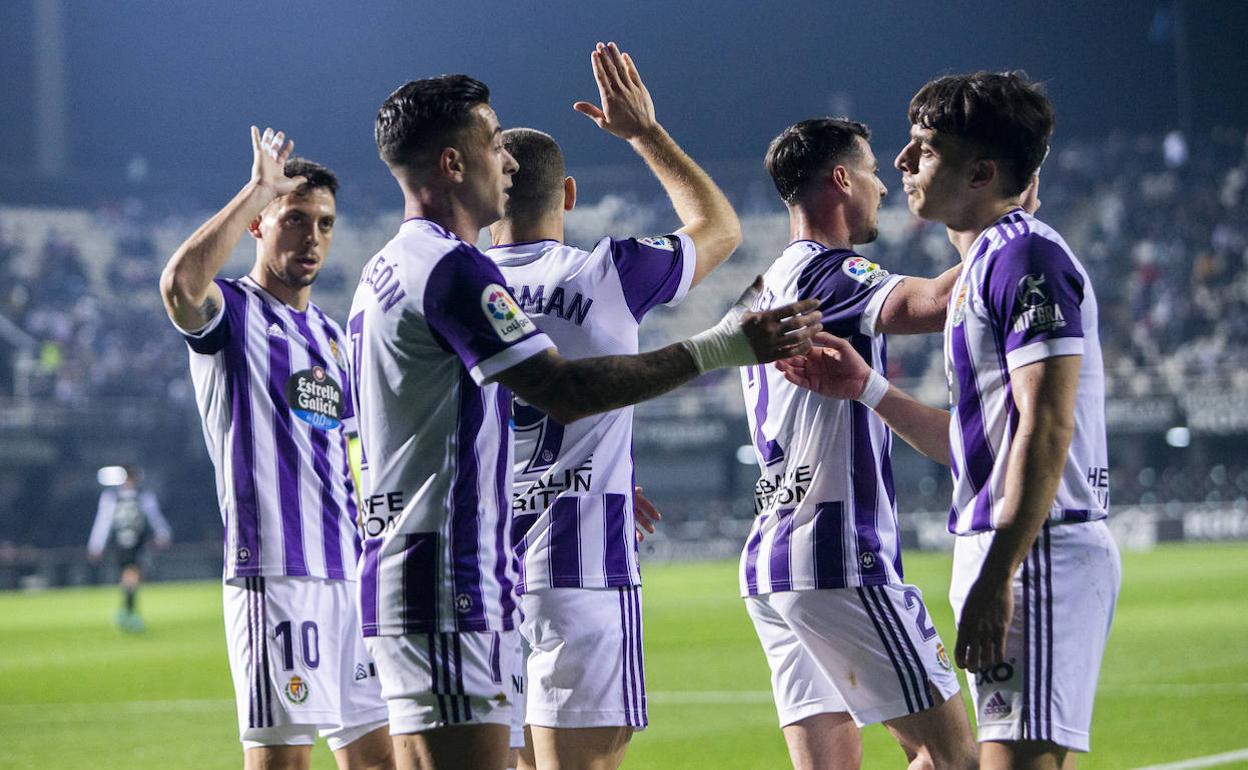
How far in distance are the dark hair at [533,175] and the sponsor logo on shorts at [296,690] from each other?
1.79 m

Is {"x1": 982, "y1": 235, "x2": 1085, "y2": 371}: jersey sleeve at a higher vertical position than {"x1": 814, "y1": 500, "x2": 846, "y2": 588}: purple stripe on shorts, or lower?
higher

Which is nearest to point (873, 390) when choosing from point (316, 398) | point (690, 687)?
point (316, 398)

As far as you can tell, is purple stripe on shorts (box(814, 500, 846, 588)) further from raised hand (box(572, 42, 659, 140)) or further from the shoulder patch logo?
raised hand (box(572, 42, 659, 140))

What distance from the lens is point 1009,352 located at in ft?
10.9

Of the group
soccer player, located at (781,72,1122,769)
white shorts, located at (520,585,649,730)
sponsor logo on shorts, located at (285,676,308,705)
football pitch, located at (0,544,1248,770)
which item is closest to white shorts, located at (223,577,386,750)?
sponsor logo on shorts, located at (285,676,308,705)

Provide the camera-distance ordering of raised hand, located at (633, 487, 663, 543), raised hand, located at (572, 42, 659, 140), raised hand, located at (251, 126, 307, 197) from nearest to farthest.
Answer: raised hand, located at (572, 42, 659, 140), raised hand, located at (251, 126, 307, 197), raised hand, located at (633, 487, 663, 543)

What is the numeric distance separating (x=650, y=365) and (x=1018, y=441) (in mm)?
926

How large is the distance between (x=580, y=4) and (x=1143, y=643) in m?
37.6

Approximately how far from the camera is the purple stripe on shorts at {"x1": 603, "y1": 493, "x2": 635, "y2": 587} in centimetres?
422

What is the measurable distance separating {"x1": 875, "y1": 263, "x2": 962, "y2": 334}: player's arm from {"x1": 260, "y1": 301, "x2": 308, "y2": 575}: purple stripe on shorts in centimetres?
219

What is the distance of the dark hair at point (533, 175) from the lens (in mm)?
4414

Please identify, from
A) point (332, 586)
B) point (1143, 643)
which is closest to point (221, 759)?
point (332, 586)

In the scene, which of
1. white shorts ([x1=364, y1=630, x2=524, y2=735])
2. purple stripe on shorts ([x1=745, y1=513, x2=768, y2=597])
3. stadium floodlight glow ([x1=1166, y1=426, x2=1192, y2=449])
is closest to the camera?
white shorts ([x1=364, y1=630, x2=524, y2=735])

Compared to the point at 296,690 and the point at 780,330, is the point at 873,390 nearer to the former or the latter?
the point at 780,330
